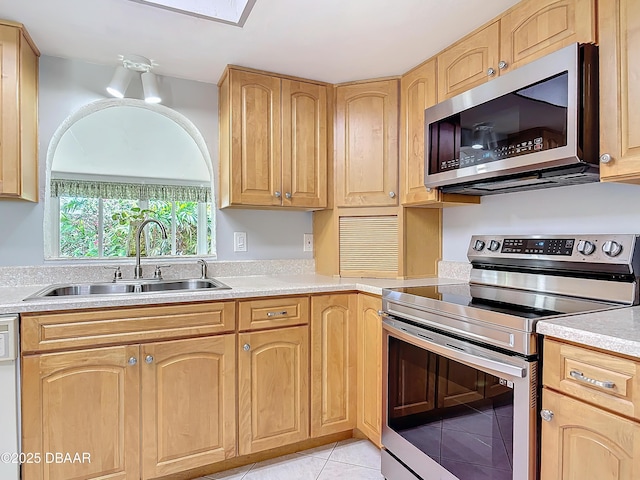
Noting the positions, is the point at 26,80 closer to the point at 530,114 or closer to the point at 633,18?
the point at 530,114

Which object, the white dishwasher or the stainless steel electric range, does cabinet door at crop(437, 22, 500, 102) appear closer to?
the stainless steel electric range

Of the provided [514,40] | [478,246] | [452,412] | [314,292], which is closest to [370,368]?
[314,292]

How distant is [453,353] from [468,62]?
1.30 metres

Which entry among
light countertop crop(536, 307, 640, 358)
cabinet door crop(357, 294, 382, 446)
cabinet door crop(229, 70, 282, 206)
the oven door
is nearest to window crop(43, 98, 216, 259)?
cabinet door crop(229, 70, 282, 206)

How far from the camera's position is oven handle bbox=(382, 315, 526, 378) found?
1.16 metres

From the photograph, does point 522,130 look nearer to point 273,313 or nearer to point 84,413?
point 273,313

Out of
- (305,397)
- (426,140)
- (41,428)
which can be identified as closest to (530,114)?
(426,140)

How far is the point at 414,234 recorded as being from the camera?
7.45 ft

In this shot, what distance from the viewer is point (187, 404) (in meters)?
1.70

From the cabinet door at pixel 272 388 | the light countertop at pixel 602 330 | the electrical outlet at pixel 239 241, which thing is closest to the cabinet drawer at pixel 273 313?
the cabinet door at pixel 272 388

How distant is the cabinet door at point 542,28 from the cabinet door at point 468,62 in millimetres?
49

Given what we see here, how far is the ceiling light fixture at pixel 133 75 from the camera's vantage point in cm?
201

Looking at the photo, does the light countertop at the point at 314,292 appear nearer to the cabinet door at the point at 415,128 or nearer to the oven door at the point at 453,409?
the oven door at the point at 453,409

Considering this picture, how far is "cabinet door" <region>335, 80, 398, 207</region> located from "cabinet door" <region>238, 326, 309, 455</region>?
87cm
